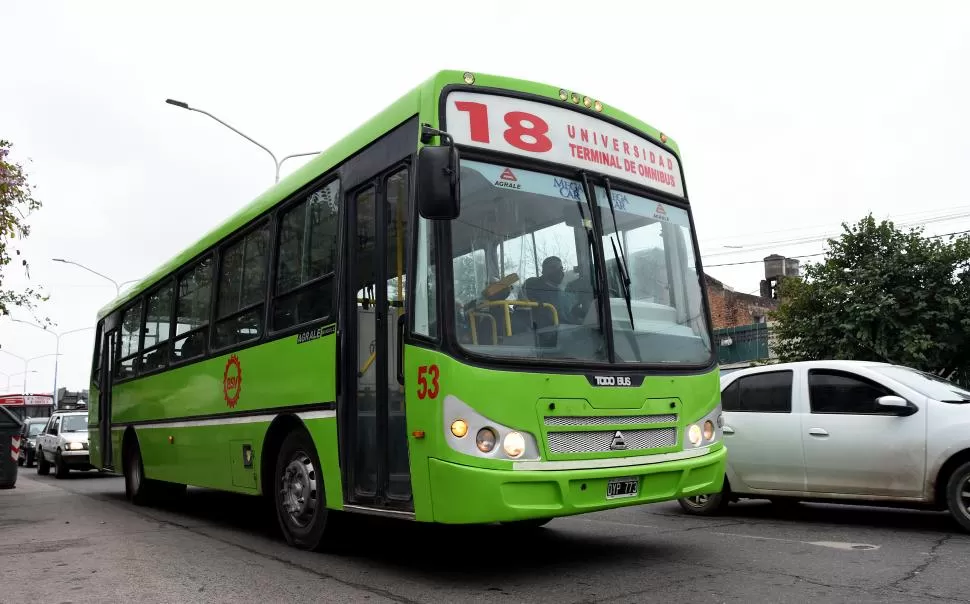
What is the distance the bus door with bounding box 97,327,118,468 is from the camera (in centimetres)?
1405

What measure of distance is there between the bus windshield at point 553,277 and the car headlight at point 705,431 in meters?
0.44

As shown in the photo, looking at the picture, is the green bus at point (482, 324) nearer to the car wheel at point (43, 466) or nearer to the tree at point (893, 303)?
the tree at point (893, 303)

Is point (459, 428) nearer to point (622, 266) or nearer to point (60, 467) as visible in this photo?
point (622, 266)

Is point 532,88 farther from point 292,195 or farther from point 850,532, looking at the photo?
point 850,532

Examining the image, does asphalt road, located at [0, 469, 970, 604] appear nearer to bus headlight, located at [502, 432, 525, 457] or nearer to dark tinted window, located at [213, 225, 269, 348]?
bus headlight, located at [502, 432, 525, 457]

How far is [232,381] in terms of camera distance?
862cm

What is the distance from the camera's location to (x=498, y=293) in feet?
19.1

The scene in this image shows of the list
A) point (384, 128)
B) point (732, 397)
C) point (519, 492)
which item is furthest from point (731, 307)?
point (519, 492)

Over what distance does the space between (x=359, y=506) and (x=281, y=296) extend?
2325mm

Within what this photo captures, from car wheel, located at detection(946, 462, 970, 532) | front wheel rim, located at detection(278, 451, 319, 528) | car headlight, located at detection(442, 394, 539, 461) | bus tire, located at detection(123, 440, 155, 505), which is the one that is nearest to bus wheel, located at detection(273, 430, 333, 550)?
front wheel rim, located at detection(278, 451, 319, 528)

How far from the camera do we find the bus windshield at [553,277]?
18.9ft

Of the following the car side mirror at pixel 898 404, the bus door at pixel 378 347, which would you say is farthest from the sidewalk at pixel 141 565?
the car side mirror at pixel 898 404

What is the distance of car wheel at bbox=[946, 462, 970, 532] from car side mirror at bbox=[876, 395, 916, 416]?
644 millimetres

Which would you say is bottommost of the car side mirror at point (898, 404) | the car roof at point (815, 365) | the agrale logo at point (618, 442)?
the agrale logo at point (618, 442)
